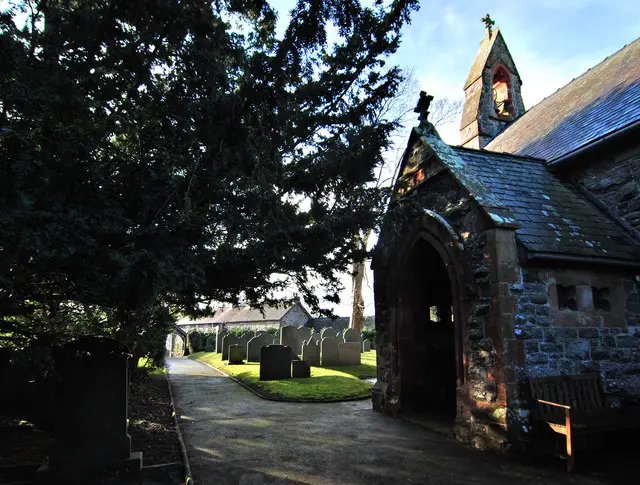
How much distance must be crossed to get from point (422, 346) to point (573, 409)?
139 inches

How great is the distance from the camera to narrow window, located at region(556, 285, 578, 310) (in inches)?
247

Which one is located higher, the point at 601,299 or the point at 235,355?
the point at 601,299

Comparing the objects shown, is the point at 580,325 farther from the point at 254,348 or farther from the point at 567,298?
the point at 254,348

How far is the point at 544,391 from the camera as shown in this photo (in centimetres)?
566

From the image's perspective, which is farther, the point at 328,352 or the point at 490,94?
the point at 490,94

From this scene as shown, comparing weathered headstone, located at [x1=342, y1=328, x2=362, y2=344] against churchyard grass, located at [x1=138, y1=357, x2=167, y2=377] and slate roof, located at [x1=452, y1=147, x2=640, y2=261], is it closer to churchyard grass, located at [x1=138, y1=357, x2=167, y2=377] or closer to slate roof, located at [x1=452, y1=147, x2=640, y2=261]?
churchyard grass, located at [x1=138, y1=357, x2=167, y2=377]

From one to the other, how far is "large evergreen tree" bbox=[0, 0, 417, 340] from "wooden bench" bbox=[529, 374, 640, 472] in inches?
130

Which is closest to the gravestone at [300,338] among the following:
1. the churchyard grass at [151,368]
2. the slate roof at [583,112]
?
the churchyard grass at [151,368]

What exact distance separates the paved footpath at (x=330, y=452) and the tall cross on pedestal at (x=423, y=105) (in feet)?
18.9

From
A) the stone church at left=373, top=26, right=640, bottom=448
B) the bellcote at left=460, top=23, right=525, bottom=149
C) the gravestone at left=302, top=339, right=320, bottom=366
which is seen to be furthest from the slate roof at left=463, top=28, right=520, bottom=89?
the gravestone at left=302, top=339, right=320, bottom=366

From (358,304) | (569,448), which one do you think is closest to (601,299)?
(569,448)

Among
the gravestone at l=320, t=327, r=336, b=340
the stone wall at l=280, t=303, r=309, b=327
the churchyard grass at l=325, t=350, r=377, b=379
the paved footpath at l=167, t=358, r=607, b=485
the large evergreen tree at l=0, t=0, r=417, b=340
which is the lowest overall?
the churchyard grass at l=325, t=350, r=377, b=379

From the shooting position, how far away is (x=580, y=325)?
6152mm

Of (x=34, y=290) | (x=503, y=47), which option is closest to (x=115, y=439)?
(x=34, y=290)
